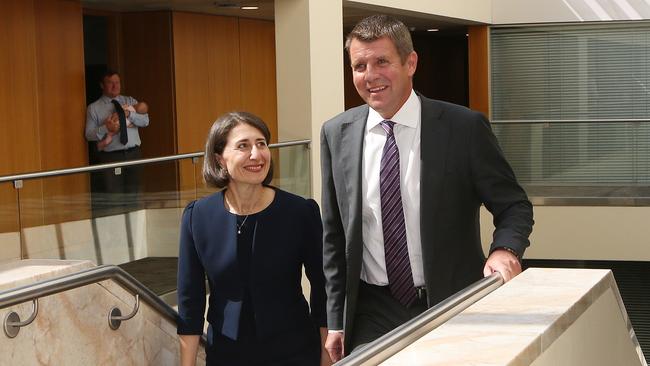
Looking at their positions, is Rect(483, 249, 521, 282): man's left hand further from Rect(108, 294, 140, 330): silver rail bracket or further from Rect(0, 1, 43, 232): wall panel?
Rect(0, 1, 43, 232): wall panel

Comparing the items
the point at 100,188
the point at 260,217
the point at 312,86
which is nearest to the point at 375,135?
the point at 260,217

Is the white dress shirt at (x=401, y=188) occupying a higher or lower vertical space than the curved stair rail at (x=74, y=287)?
higher

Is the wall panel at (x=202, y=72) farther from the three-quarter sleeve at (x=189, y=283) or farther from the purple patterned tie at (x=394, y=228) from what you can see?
the purple patterned tie at (x=394, y=228)

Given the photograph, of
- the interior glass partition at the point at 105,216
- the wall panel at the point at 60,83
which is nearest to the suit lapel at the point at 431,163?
the interior glass partition at the point at 105,216

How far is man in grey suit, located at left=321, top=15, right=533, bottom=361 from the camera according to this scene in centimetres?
376

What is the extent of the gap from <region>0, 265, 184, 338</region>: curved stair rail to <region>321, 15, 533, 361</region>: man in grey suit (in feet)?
3.42

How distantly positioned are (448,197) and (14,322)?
176 centimetres

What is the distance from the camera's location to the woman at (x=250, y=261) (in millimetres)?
4273

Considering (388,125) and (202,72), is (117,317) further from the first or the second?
(202,72)

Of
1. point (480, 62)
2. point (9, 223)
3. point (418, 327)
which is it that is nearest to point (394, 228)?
point (418, 327)

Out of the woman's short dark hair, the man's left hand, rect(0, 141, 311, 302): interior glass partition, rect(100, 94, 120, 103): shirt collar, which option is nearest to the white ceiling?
rect(100, 94, 120, 103): shirt collar

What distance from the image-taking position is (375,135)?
3.97 m

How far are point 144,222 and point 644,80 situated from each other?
499 inches

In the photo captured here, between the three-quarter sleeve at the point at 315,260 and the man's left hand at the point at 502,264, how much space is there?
0.79m
